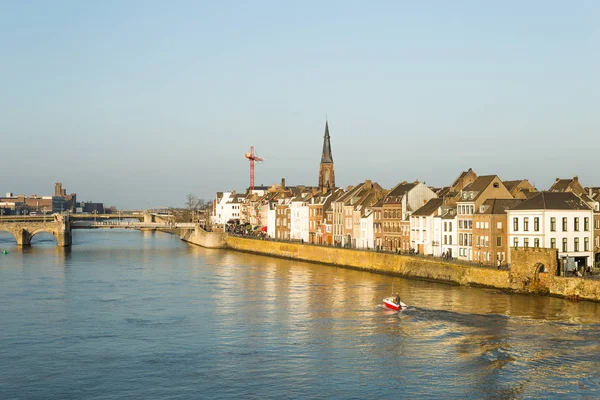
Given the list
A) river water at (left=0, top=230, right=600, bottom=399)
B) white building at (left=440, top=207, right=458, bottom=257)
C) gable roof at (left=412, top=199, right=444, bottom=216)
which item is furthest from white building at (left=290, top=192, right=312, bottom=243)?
river water at (left=0, top=230, right=600, bottom=399)

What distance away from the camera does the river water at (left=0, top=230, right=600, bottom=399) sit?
36569 mm

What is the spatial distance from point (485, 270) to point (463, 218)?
12.8 m

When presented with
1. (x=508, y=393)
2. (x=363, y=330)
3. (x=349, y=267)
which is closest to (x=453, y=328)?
(x=363, y=330)

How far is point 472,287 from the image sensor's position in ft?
227

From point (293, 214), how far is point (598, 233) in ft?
242

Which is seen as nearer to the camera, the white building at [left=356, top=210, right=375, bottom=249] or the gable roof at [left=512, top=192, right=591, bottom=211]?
the gable roof at [left=512, top=192, right=591, bottom=211]

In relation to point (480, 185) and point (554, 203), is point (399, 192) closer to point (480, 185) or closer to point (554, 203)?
point (480, 185)

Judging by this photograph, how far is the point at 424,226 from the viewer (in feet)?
291

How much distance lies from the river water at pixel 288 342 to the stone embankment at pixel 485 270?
1.59 m

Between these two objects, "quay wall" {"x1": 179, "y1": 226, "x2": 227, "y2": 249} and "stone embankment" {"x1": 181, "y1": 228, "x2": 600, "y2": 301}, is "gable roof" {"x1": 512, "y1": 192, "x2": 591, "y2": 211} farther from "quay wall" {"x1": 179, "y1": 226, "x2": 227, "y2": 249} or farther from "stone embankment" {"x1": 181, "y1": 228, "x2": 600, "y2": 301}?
"quay wall" {"x1": 179, "y1": 226, "x2": 227, "y2": 249}

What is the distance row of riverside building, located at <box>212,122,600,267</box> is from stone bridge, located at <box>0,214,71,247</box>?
133 ft

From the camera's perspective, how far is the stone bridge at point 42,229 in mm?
138375

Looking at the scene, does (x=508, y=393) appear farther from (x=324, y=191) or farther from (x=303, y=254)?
(x=324, y=191)

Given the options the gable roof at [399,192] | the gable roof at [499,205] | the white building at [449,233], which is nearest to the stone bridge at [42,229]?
the gable roof at [399,192]
